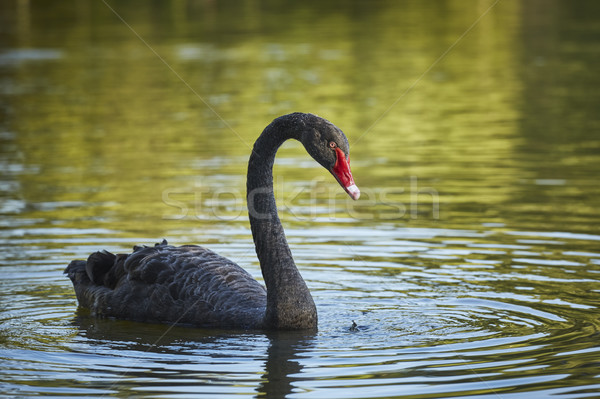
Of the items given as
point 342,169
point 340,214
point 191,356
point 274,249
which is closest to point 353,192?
point 342,169

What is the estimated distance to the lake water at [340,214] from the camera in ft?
21.2

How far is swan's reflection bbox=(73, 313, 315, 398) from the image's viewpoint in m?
6.16

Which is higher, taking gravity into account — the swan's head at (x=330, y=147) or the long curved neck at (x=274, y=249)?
the swan's head at (x=330, y=147)

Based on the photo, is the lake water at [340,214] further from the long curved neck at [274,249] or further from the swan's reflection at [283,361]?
the long curved neck at [274,249]

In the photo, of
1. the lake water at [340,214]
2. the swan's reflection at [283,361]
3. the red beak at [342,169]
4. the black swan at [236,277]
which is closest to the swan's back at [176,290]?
the black swan at [236,277]

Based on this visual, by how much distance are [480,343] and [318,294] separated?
195 cm

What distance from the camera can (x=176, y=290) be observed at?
775 cm

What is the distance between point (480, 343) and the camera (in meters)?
6.88

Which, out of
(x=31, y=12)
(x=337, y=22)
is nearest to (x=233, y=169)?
(x=337, y=22)

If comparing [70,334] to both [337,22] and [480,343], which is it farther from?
[337,22]

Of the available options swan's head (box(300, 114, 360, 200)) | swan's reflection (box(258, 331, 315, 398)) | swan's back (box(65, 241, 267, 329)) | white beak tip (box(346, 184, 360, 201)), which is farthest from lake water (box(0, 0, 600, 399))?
swan's head (box(300, 114, 360, 200))

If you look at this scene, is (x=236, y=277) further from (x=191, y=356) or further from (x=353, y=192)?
(x=353, y=192)

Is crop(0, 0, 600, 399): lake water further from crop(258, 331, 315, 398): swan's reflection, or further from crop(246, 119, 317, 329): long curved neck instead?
crop(246, 119, 317, 329): long curved neck

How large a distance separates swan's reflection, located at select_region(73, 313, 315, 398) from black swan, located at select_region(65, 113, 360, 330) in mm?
119
